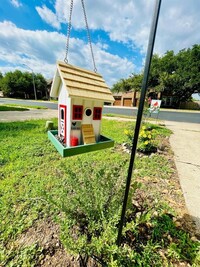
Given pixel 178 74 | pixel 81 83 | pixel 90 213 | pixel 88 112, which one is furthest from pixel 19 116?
pixel 178 74

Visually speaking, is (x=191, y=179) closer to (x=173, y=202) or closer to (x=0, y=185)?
(x=173, y=202)

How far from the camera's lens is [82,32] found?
1631 millimetres

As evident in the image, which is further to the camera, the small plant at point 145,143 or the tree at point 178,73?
the tree at point 178,73

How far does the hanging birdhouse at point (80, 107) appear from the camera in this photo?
146 cm

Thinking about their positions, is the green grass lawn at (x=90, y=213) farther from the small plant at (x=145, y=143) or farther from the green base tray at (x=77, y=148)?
the small plant at (x=145, y=143)

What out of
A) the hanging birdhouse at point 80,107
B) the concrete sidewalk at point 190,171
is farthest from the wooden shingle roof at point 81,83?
the concrete sidewalk at point 190,171

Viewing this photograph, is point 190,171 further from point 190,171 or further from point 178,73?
point 178,73

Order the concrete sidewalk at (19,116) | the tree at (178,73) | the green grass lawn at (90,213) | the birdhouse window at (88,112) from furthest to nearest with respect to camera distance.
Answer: the tree at (178,73) → the concrete sidewalk at (19,116) → the birdhouse window at (88,112) → the green grass lawn at (90,213)

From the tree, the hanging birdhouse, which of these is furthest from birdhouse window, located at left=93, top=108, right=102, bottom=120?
the tree

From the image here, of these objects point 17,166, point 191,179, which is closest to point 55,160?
point 17,166

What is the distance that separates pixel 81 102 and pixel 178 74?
29.6 meters

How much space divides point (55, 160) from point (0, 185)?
3.99 ft

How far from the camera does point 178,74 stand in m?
25.4

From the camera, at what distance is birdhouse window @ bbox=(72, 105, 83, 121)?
162 cm
